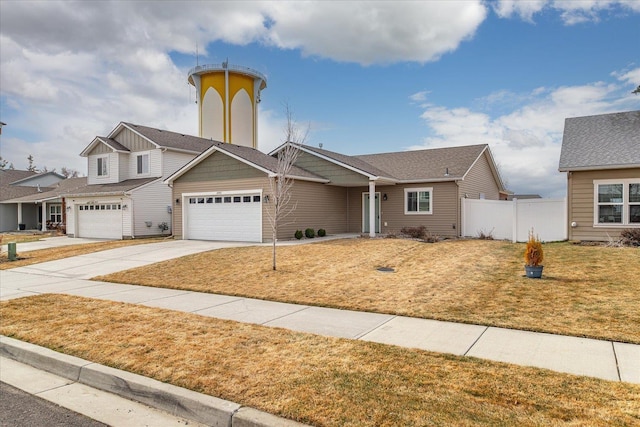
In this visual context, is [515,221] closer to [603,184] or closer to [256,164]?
[603,184]

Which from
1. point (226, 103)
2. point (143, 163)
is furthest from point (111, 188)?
point (226, 103)

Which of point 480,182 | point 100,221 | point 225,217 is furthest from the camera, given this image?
point 100,221

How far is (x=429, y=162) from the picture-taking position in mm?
22672

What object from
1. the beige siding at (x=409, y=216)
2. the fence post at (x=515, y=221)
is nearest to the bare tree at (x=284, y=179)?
the beige siding at (x=409, y=216)

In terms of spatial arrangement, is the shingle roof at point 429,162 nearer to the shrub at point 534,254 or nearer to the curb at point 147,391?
the shrub at point 534,254

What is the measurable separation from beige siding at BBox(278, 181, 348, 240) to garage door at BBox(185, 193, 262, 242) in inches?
58.7

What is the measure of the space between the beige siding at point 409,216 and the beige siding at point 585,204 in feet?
17.1

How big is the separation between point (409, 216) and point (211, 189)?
33.9 feet

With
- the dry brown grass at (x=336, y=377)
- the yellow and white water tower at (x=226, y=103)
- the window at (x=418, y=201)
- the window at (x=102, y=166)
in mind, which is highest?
the yellow and white water tower at (x=226, y=103)

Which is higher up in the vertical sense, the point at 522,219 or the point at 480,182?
the point at 480,182

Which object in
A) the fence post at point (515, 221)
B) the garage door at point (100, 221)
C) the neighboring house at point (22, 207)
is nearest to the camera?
the fence post at point (515, 221)

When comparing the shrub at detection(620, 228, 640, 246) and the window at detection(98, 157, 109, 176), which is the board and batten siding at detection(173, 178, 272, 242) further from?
the shrub at detection(620, 228, 640, 246)

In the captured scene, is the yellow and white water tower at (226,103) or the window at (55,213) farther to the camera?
the yellow and white water tower at (226,103)

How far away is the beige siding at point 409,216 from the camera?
66.2 feet
